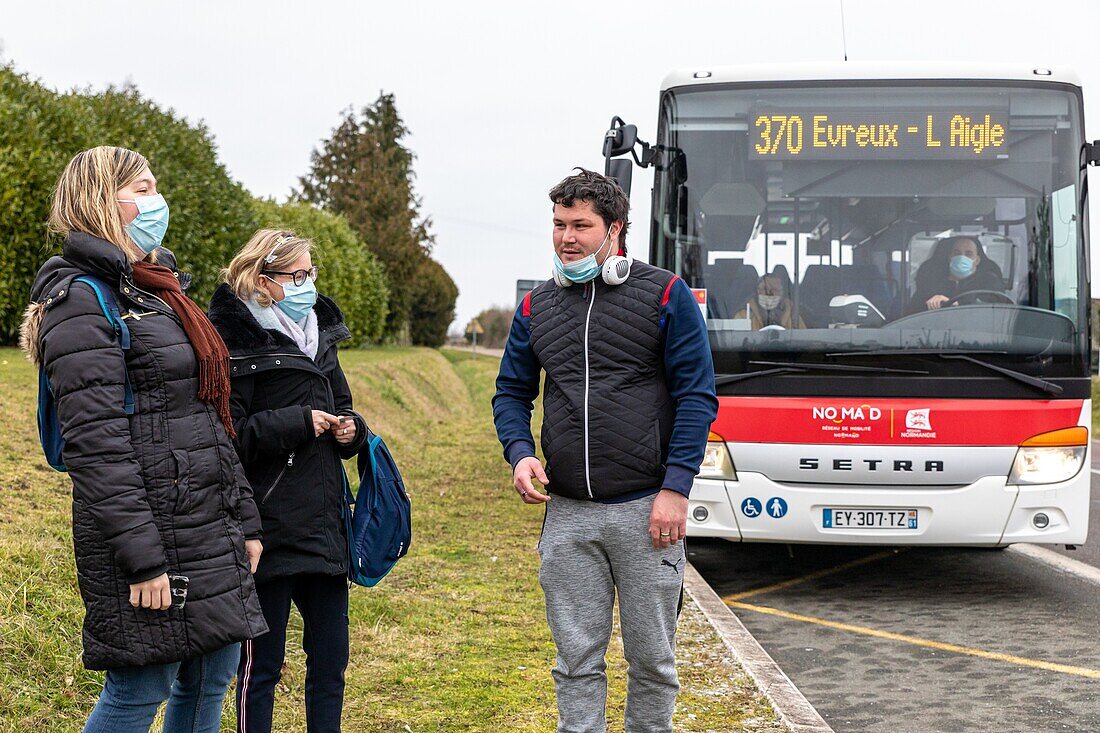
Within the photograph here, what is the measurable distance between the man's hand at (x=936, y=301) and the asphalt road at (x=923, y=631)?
6.25ft

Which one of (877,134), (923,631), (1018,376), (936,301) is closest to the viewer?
(923,631)

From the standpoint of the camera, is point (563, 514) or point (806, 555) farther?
point (806, 555)

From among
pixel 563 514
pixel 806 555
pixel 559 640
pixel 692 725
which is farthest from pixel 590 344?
Answer: pixel 806 555

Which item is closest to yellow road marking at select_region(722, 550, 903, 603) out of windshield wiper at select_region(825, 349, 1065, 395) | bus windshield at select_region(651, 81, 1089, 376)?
bus windshield at select_region(651, 81, 1089, 376)

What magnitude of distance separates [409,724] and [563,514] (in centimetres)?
141

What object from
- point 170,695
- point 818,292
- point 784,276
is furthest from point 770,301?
point 170,695

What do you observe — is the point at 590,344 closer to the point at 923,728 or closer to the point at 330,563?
the point at 330,563

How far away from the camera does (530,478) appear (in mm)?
4035

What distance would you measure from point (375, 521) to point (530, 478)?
24.0 inches

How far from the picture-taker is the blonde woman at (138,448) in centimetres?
309

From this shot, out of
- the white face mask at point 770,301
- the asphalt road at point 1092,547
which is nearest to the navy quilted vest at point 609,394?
the white face mask at point 770,301

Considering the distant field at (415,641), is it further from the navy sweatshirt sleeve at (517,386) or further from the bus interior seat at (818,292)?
the bus interior seat at (818,292)

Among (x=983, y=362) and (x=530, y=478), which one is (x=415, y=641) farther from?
(x=983, y=362)

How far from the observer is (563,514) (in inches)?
159
